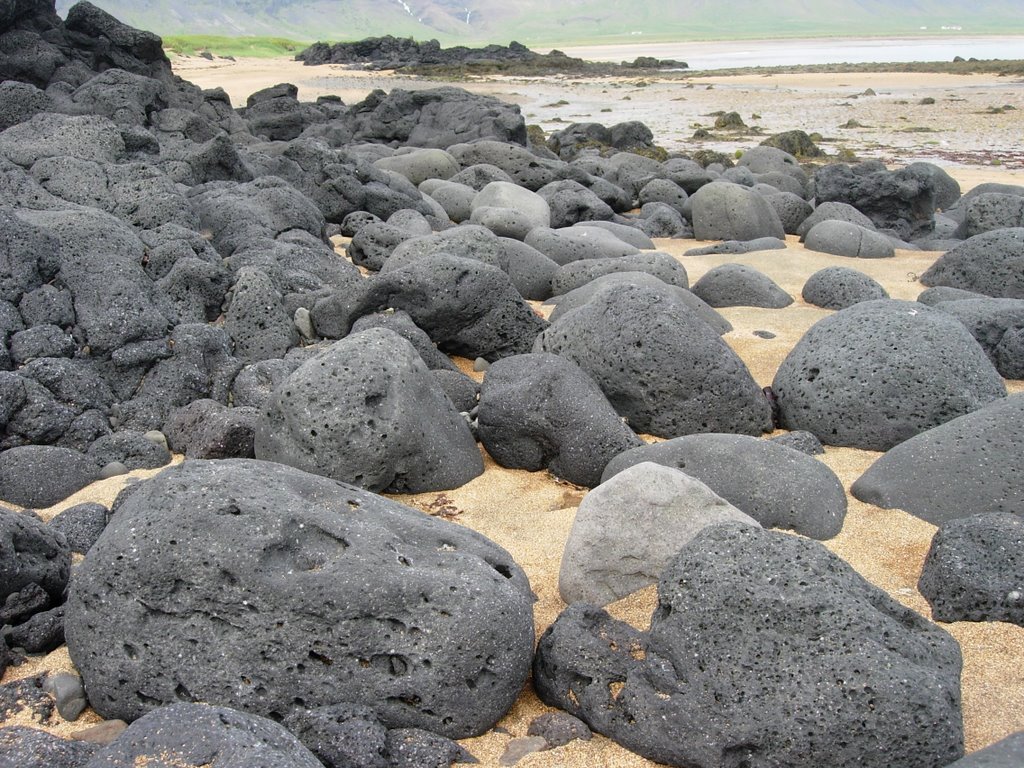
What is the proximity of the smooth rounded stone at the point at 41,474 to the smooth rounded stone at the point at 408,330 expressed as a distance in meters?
2.03

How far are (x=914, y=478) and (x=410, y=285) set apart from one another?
3.46 meters

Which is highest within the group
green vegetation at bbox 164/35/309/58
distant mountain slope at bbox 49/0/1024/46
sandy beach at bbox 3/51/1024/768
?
distant mountain slope at bbox 49/0/1024/46

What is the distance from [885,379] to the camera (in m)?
5.63

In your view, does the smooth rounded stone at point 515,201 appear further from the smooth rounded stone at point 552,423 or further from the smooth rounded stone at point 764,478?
the smooth rounded stone at point 764,478

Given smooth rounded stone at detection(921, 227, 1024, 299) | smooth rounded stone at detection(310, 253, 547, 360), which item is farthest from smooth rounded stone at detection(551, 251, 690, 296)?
smooth rounded stone at detection(921, 227, 1024, 299)

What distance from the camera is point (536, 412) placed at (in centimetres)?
529

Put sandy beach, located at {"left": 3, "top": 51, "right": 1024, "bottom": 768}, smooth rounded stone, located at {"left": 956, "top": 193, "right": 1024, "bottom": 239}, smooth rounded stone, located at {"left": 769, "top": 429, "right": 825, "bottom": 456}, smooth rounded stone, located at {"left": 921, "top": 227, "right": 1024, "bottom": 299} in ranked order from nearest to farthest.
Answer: sandy beach, located at {"left": 3, "top": 51, "right": 1024, "bottom": 768}
smooth rounded stone, located at {"left": 769, "top": 429, "right": 825, "bottom": 456}
smooth rounded stone, located at {"left": 921, "top": 227, "right": 1024, "bottom": 299}
smooth rounded stone, located at {"left": 956, "top": 193, "right": 1024, "bottom": 239}

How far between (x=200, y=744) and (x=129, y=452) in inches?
126

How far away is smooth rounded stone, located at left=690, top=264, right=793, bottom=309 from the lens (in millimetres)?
8602

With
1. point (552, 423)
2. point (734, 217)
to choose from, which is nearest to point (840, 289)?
point (734, 217)

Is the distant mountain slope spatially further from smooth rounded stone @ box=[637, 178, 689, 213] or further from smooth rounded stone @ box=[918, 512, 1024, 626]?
smooth rounded stone @ box=[918, 512, 1024, 626]

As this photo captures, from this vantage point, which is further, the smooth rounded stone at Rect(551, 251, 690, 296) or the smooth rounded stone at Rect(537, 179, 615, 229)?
the smooth rounded stone at Rect(537, 179, 615, 229)

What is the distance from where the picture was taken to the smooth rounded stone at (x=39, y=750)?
274 centimetres

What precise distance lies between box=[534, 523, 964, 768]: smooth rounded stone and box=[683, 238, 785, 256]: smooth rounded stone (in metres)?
8.24
